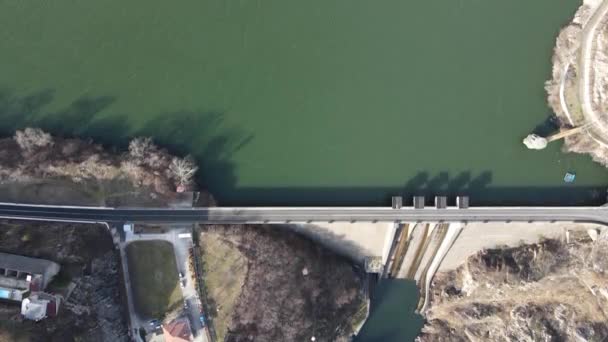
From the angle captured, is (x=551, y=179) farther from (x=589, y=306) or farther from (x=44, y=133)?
(x=44, y=133)

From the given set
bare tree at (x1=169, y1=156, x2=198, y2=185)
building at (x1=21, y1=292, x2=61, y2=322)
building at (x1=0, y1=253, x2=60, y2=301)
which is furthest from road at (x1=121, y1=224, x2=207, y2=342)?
building at (x1=0, y1=253, x2=60, y2=301)

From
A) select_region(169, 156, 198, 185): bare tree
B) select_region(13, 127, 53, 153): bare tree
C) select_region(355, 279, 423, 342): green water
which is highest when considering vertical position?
select_region(13, 127, 53, 153): bare tree

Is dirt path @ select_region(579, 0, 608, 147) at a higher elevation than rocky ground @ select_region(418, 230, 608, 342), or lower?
higher

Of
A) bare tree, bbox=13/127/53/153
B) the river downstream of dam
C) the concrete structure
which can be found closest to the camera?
bare tree, bbox=13/127/53/153

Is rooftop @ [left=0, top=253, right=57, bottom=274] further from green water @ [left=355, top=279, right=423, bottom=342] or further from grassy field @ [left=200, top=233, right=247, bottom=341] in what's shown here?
green water @ [left=355, top=279, right=423, bottom=342]

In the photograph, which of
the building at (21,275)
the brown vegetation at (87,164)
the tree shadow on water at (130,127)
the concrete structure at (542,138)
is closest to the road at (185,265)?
the brown vegetation at (87,164)

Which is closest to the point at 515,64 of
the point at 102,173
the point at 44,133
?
the point at 102,173

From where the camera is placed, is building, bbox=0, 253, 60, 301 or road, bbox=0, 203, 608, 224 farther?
road, bbox=0, 203, 608, 224

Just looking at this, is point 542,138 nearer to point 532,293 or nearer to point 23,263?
point 532,293
